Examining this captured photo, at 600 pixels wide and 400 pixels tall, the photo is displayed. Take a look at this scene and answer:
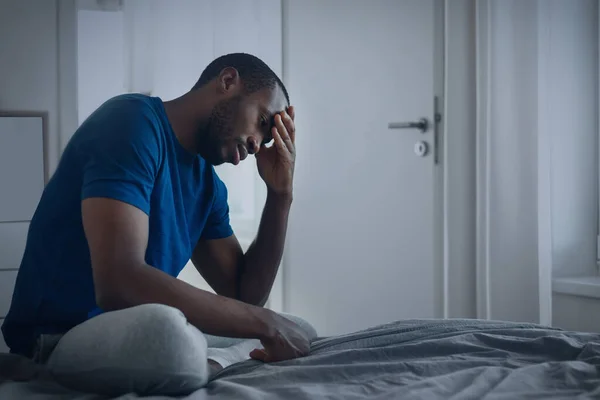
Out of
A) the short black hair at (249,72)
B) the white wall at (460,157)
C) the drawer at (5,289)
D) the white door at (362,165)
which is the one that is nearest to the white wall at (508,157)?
the white wall at (460,157)

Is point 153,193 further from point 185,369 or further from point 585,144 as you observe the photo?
point 585,144

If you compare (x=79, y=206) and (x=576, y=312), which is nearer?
(x=79, y=206)

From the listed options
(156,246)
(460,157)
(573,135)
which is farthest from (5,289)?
(573,135)

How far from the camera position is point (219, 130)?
4.71 feet

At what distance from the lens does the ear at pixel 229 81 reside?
1438 mm

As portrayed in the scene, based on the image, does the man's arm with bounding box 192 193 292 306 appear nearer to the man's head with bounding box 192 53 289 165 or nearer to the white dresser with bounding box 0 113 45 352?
the man's head with bounding box 192 53 289 165

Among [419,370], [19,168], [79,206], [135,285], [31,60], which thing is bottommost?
[419,370]

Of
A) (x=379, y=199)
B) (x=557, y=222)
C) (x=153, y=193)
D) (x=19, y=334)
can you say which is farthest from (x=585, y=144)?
(x=19, y=334)

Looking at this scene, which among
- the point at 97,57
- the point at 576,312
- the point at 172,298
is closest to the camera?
the point at 172,298

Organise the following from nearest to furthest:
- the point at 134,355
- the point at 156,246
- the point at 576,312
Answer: the point at 134,355, the point at 156,246, the point at 576,312

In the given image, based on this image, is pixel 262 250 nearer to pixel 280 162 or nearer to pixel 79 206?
pixel 280 162

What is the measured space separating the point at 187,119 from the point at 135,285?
1.53 ft

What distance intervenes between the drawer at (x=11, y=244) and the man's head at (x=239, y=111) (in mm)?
1247

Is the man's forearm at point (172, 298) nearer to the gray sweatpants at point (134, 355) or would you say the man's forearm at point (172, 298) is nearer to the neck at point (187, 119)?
the gray sweatpants at point (134, 355)
